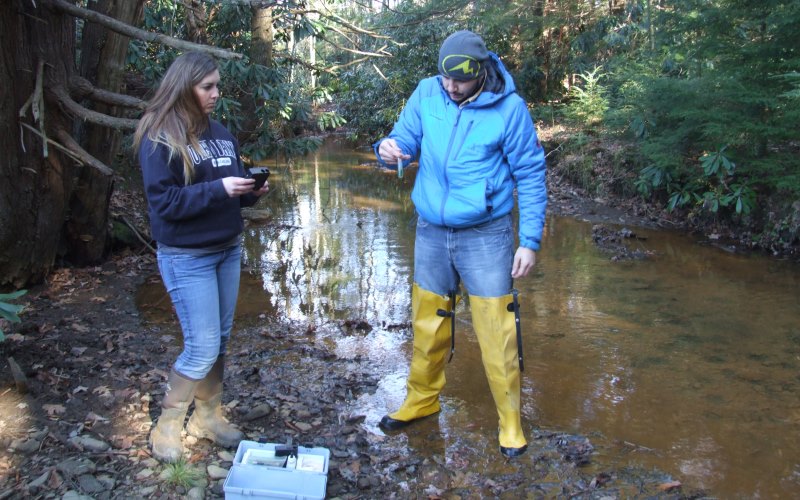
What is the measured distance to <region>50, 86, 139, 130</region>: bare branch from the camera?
5.80 meters

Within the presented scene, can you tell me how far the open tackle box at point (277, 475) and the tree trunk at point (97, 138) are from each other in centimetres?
497

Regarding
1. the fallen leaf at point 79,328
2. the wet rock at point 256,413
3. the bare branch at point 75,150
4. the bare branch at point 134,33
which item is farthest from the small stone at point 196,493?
the bare branch at point 75,150

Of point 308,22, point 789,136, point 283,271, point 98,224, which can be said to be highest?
point 308,22

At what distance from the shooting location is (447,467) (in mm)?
3670

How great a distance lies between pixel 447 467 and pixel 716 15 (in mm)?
7339

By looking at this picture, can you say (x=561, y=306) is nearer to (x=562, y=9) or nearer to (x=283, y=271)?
(x=283, y=271)

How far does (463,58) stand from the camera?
3402 millimetres

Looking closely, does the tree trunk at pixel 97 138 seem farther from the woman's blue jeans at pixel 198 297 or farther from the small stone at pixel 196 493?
the small stone at pixel 196 493

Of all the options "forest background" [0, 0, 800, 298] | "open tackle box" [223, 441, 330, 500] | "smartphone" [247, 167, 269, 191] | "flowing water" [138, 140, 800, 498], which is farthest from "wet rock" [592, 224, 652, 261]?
"open tackle box" [223, 441, 330, 500]

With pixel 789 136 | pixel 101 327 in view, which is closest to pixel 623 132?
pixel 789 136

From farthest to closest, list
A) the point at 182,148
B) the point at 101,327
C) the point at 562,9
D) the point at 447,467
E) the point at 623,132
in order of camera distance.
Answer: the point at 562,9
the point at 623,132
the point at 101,327
the point at 447,467
the point at 182,148

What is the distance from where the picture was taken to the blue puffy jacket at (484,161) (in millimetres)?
3480

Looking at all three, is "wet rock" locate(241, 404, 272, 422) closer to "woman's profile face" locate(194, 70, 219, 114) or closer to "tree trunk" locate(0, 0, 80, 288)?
"woman's profile face" locate(194, 70, 219, 114)

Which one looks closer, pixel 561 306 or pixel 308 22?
pixel 561 306
